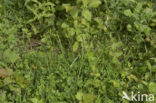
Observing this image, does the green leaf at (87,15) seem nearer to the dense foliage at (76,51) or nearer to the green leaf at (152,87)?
the dense foliage at (76,51)

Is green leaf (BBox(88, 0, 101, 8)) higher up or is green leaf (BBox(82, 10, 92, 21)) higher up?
green leaf (BBox(88, 0, 101, 8))

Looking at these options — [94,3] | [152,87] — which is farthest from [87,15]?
[152,87]

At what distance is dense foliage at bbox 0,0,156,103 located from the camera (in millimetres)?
2404

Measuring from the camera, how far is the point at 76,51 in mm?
2811

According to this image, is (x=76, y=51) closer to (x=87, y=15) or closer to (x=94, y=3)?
(x=87, y=15)

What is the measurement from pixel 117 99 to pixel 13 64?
112 centimetres

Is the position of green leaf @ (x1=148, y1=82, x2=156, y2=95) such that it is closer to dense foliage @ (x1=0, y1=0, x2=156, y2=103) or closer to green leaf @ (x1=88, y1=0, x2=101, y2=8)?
dense foliage @ (x1=0, y1=0, x2=156, y2=103)

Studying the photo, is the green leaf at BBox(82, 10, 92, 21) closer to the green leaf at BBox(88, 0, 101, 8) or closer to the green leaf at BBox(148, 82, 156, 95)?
the green leaf at BBox(88, 0, 101, 8)

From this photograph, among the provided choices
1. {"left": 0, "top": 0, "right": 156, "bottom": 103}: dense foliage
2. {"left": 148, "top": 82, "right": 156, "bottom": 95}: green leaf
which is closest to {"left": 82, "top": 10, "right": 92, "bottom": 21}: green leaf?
{"left": 0, "top": 0, "right": 156, "bottom": 103}: dense foliage

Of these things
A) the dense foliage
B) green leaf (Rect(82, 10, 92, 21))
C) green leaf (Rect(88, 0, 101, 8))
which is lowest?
the dense foliage

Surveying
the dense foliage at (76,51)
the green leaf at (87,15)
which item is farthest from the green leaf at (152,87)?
the green leaf at (87,15)

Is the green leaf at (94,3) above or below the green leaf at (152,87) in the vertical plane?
above

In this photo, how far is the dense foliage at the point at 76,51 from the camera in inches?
94.7

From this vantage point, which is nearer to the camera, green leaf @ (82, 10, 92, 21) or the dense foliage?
the dense foliage
